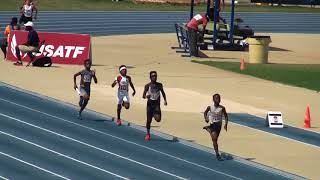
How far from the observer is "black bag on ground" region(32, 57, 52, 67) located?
34.0 m

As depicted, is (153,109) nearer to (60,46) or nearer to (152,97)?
(152,97)

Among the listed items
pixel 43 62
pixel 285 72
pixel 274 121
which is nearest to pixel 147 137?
pixel 274 121

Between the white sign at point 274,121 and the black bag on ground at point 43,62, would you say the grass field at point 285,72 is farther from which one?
the white sign at point 274,121

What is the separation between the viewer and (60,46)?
3506cm

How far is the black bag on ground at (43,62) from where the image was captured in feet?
112

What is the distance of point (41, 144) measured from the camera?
790 inches

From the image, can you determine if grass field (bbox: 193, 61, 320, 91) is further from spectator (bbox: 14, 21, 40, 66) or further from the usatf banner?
spectator (bbox: 14, 21, 40, 66)

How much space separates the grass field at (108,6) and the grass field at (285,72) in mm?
26866

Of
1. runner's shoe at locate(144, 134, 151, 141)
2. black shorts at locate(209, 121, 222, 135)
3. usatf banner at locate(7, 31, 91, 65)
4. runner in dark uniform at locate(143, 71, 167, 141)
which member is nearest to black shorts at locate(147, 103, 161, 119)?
runner in dark uniform at locate(143, 71, 167, 141)

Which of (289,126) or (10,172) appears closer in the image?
(10,172)

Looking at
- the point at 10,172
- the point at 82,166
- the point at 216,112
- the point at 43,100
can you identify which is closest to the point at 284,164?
the point at 216,112

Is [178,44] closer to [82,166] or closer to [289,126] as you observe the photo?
[289,126]

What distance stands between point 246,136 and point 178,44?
81.3ft

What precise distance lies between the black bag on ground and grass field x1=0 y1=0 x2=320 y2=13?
28042 millimetres
